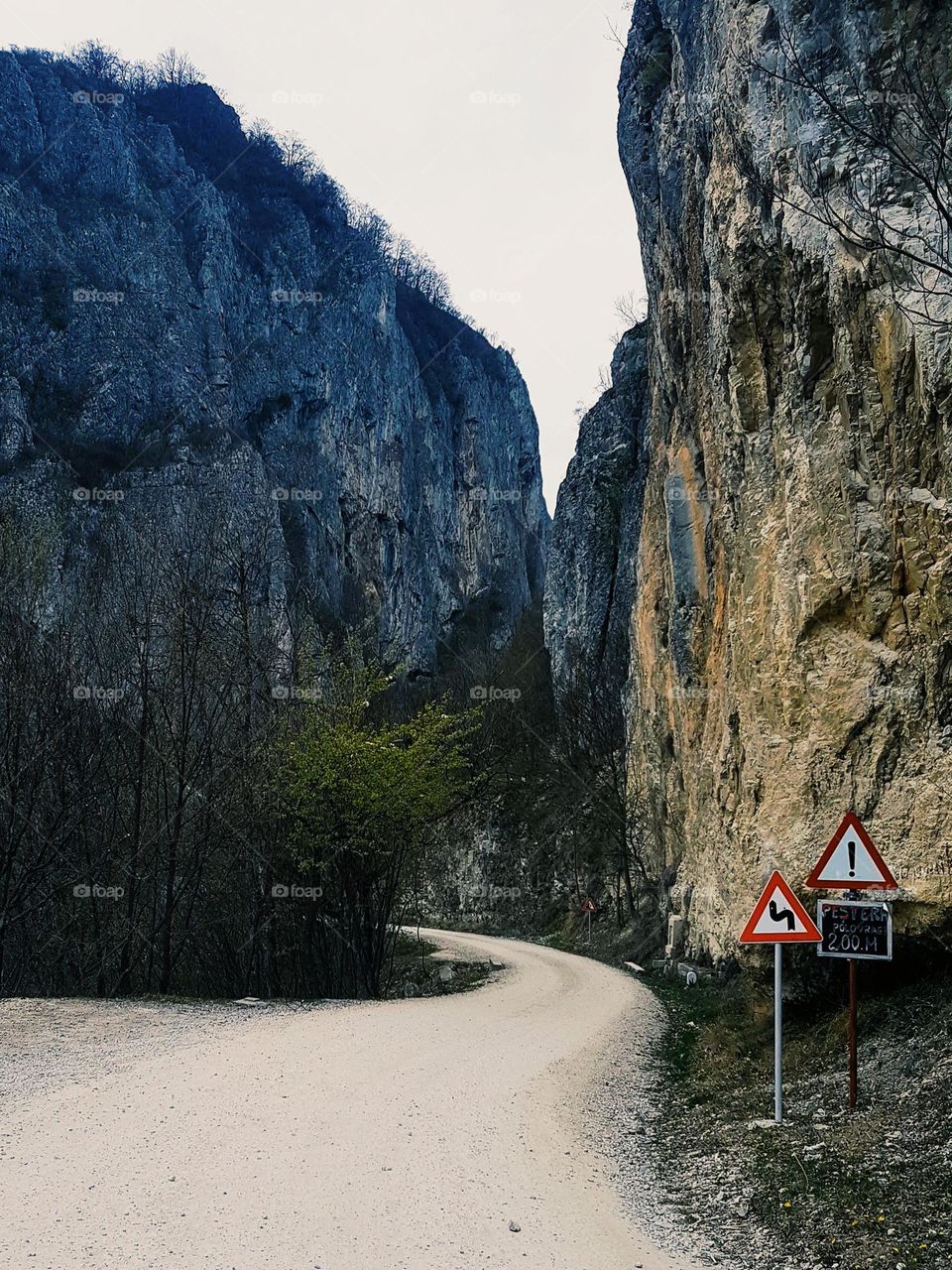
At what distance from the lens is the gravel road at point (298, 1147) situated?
461 centimetres

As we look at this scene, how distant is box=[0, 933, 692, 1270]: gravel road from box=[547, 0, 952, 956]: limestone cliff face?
3.94 metres

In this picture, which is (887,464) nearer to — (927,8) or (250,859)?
(927,8)

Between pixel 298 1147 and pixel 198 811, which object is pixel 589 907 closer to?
pixel 198 811

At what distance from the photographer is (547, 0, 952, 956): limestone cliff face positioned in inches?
356

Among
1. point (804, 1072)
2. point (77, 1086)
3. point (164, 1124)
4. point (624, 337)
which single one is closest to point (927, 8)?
point (804, 1072)

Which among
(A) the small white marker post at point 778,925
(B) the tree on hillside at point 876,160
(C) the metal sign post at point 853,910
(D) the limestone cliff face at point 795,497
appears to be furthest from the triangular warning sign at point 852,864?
(B) the tree on hillside at point 876,160

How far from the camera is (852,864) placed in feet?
22.7

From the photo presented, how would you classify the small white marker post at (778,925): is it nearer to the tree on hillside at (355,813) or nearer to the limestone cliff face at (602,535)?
the tree on hillside at (355,813)

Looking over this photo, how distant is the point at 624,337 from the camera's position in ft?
121

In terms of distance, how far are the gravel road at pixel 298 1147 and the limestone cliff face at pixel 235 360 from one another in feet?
97.8

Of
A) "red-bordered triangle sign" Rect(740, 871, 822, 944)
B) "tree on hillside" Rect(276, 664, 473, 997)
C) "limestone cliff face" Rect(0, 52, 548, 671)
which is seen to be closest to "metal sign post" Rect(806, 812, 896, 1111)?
"red-bordered triangle sign" Rect(740, 871, 822, 944)

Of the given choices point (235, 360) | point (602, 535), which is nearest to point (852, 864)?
point (602, 535)

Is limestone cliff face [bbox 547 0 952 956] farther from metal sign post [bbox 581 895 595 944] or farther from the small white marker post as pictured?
metal sign post [bbox 581 895 595 944]

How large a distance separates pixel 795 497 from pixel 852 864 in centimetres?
550
